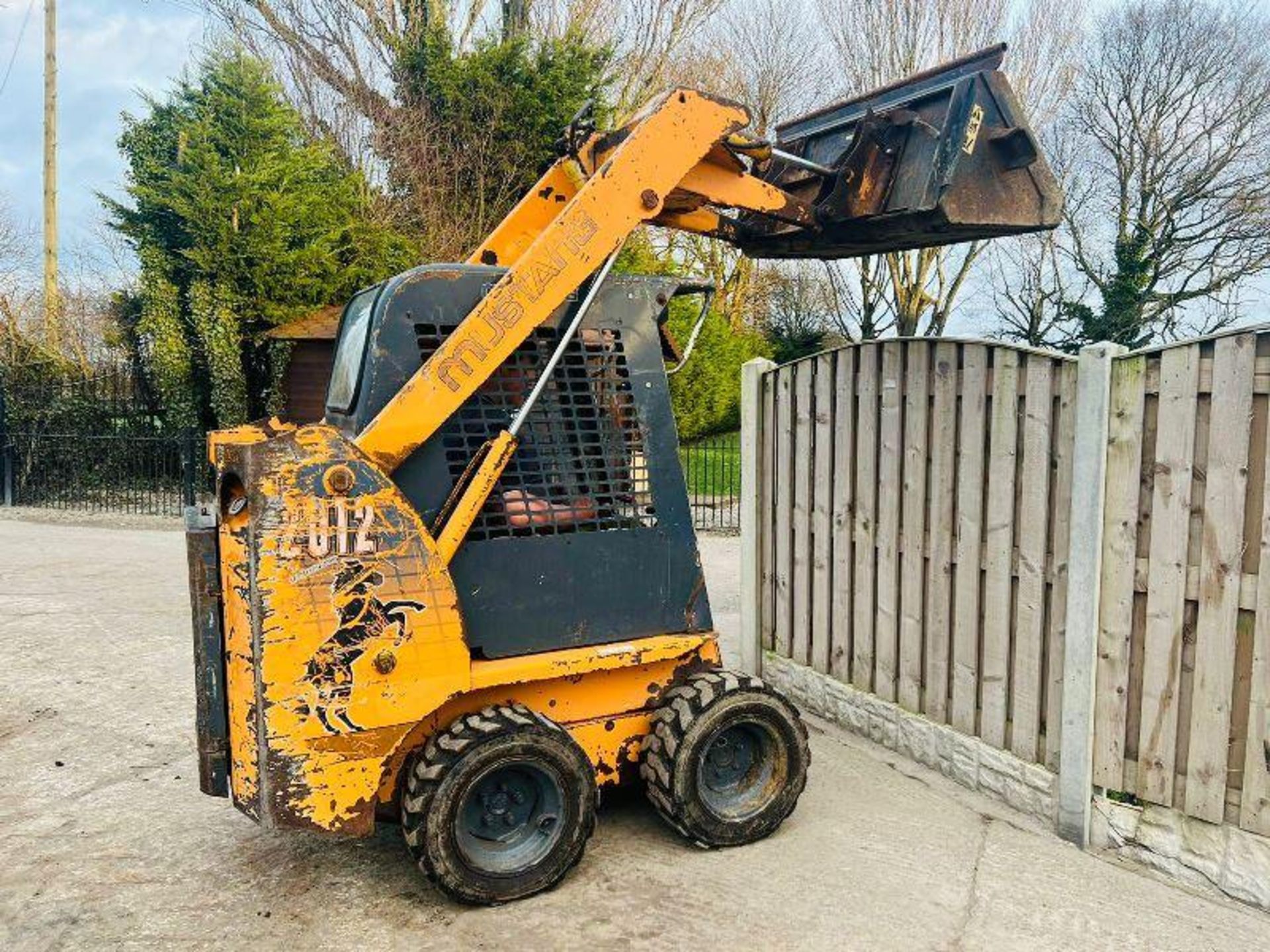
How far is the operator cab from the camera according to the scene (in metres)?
3.59

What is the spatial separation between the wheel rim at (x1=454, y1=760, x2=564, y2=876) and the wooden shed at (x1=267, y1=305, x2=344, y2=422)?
11811mm

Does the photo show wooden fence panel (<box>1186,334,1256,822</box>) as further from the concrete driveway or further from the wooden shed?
the wooden shed

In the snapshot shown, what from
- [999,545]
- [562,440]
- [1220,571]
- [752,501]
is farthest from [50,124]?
[1220,571]

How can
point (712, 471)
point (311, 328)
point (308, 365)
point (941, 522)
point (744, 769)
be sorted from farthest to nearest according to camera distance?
point (712, 471)
point (308, 365)
point (311, 328)
point (941, 522)
point (744, 769)

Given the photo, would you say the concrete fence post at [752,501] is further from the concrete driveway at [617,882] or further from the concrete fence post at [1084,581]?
the concrete fence post at [1084,581]

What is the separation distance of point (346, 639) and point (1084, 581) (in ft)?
9.23

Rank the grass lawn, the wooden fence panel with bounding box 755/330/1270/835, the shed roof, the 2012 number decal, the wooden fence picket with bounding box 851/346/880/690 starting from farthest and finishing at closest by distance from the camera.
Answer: the grass lawn → the shed roof → the wooden fence picket with bounding box 851/346/880/690 → the wooden fence panel with bounding box 755/330/1270/835 → the 2012 number decal

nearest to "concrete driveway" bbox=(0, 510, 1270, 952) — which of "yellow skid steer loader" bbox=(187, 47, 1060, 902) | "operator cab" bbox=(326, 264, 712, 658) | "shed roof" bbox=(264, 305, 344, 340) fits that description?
"yellow skid steer loader" bbox=(187, 47, 1060, 902)

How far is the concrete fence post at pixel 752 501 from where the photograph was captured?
6.16 metres

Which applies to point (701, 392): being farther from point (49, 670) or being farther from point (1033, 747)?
point (1033, 747)

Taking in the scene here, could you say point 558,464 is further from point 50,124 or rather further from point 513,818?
point 50,124

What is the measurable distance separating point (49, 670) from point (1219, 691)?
6736 millimetres

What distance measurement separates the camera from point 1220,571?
3.47 meters

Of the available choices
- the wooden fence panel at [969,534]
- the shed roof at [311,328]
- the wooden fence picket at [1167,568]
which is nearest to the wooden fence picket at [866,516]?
the wooden fence panel at [969,534]
